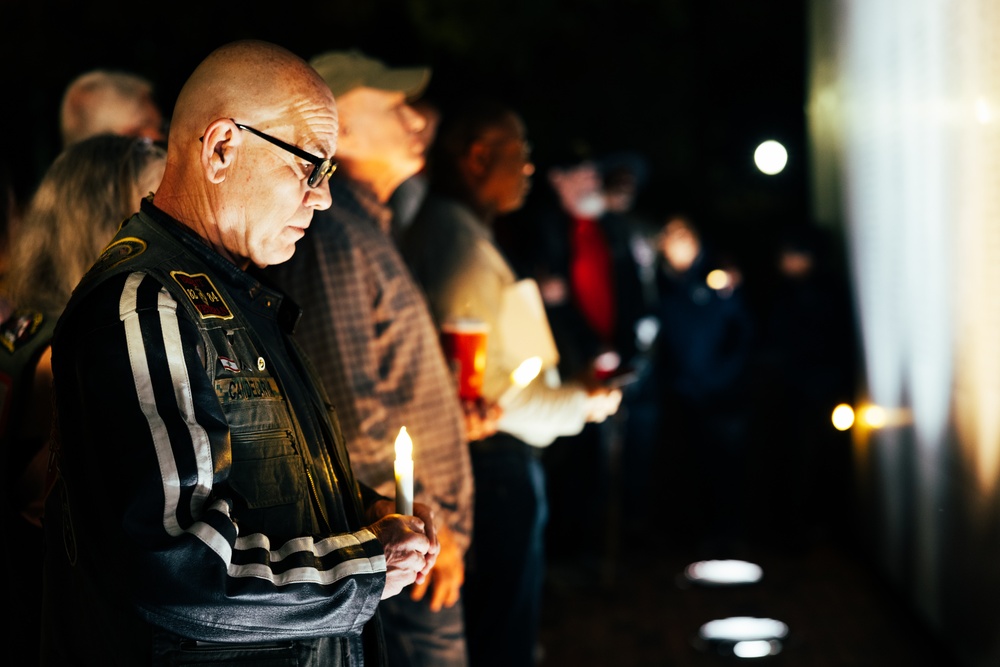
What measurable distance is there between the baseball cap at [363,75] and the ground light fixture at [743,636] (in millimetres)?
3190

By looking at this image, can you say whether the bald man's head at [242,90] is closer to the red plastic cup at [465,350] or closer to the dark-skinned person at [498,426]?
the red plastic cup at [465,350]

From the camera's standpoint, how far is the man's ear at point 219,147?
1809 millimetres

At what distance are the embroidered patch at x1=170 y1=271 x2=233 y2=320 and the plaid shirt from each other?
3.05 feet

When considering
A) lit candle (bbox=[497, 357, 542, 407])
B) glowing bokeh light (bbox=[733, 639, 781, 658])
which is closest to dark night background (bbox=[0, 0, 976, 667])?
glowing bokeh light (bbox=[733, 639, 781, 658])

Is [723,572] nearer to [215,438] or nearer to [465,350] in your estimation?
[465,350]

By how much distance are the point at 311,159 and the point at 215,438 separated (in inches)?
20.7

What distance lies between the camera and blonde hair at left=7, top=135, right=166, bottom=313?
8.36ft

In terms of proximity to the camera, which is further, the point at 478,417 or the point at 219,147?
the point at 478,417

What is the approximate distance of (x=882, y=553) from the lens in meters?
5.98

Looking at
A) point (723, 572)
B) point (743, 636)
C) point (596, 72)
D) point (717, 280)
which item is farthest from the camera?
point (596, 72)

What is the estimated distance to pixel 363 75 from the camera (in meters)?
3.07

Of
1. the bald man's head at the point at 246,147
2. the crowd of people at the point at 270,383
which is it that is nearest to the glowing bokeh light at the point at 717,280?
the crowd of people at the point at 270,383

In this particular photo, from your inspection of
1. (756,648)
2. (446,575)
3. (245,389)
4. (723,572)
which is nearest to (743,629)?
(756,648)

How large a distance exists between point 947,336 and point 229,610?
140 inches
